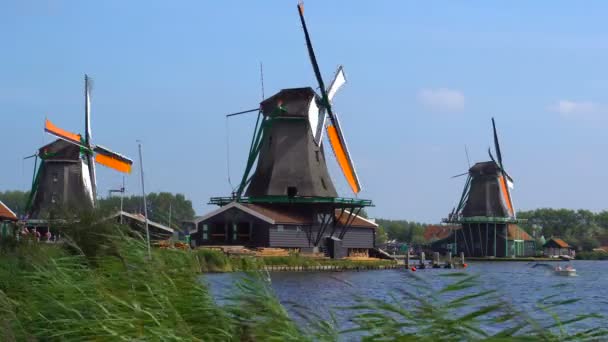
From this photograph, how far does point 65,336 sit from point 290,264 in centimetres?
3587

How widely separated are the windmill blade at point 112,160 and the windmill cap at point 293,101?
13916mm

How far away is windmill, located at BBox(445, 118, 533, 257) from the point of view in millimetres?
82188

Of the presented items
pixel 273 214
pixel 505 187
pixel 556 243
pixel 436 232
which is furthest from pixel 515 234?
pixel 436 232

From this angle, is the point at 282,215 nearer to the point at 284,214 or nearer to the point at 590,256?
the point at 284,214

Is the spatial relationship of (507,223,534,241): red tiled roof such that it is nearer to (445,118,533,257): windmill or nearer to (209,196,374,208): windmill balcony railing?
(445,118,533,257): windmill

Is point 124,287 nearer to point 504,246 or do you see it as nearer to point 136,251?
point 136,251

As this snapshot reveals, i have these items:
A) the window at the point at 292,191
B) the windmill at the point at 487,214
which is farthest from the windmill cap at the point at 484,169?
the window at the point at 292,191

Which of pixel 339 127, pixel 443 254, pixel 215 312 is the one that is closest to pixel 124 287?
pixel 215 312

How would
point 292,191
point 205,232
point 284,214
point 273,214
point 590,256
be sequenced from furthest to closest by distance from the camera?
point 590,256
point 205,232
point 292,191
point 284,214
point 273,214

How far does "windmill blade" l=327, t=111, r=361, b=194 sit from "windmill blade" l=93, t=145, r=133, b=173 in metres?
15.3

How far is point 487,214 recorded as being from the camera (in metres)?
82.1

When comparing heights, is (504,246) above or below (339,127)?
below

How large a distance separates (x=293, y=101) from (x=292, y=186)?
15.2 feet

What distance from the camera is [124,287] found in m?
10.2
